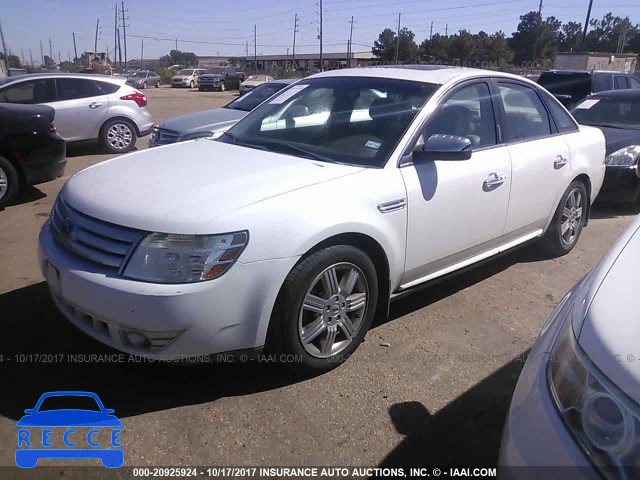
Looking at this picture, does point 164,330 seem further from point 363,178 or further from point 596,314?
point 596,314

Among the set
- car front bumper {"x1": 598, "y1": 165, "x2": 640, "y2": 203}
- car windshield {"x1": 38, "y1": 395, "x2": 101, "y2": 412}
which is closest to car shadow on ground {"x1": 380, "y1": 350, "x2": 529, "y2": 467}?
car windshield {"x1": 38, "y1": 395, "x2": 101, "y2": 412}

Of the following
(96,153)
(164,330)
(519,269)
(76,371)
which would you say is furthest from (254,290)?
(96,153)

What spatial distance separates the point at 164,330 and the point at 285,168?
116 cm

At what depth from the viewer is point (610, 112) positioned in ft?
25.0

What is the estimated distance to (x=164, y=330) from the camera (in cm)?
247

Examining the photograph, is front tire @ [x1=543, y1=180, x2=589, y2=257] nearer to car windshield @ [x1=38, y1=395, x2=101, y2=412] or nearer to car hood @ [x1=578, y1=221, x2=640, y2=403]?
car hood @ [x1=578, y1=221, x2=640, y2=403]

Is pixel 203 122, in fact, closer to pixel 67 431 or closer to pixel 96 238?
pixel 96 238

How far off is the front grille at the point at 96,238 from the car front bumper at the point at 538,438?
5.86 feet

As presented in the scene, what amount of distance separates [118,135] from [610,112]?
8487 millimetres

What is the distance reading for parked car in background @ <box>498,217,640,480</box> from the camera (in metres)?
1.35

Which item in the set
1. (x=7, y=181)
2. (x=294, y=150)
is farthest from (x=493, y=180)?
(x=7, y=181)

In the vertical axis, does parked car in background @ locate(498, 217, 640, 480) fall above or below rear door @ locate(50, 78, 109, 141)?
below

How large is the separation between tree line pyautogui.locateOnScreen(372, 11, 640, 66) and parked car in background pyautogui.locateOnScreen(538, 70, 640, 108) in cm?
4215

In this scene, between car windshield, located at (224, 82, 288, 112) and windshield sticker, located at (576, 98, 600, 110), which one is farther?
car windshield, located at (224, 82, 288, 112)
